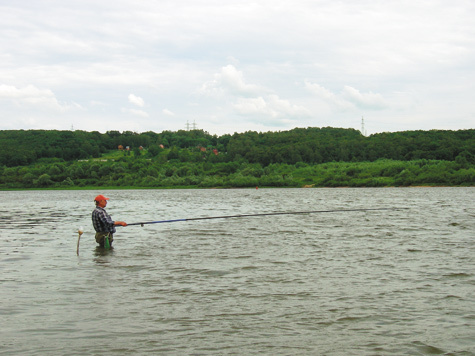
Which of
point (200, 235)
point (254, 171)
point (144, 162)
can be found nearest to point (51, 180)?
point (144, 162)

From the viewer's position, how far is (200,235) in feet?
89.1

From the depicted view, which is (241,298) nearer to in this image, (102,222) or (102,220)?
(102,220)

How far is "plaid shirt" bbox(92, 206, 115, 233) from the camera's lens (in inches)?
762

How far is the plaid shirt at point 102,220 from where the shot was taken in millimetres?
19359

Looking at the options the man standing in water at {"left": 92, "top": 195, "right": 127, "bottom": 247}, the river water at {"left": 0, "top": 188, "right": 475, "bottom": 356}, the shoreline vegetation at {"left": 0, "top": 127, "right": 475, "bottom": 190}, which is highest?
the shoreline vegetation at {"left": 0, "top": 127, "right": 475, "bottom": 190}

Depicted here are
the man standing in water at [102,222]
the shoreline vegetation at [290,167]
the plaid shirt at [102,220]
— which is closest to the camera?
the man standing in water at [102,222]

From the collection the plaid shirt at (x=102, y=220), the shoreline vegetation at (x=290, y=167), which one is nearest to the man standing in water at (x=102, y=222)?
the plaid shirt at (x=102, y=220)

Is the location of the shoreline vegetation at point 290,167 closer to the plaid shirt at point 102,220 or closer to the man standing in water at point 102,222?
the man standing in water at point 102,222

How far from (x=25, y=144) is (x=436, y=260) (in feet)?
658

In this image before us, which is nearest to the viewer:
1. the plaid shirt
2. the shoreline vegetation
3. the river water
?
the river water

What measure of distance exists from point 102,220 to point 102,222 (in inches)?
7.3

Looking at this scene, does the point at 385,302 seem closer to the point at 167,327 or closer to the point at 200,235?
the point at 167,327

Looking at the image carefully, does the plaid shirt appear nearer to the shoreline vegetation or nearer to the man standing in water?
the man standing in water

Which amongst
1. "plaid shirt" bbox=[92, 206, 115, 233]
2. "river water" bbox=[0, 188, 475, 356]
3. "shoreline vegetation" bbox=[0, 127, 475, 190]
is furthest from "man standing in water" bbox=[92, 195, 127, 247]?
"shoreline vegetation" bbox=[0, 127, 475, 190]
